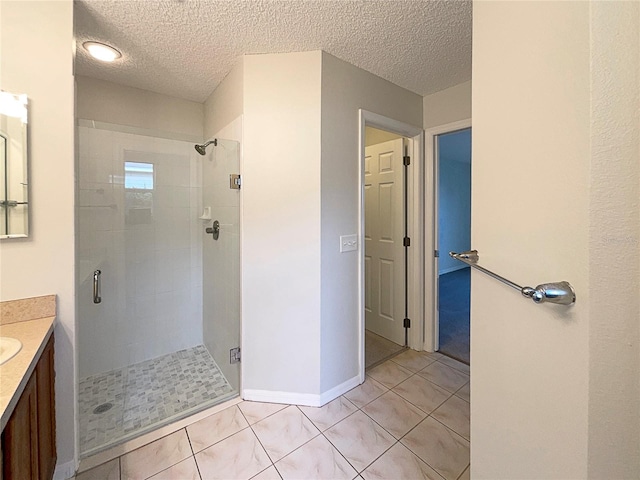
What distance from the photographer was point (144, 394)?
6.57 feet

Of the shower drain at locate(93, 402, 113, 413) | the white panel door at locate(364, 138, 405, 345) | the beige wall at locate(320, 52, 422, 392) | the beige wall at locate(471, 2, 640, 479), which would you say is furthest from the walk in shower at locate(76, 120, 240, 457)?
the beige wall at locate(471, 2, 640, 479)

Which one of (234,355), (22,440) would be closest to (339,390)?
(234,355)

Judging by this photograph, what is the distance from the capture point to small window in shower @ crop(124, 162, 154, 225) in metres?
2.28

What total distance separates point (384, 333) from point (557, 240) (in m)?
2.45

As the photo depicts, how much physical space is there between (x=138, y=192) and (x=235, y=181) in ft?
3.22

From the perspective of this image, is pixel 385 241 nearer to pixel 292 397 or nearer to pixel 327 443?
pixel 292 397

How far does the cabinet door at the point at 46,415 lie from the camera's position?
1.13 metres

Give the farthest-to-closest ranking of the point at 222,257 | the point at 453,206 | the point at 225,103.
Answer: the point at 453,206, the point at 222,257, the point at 225,103

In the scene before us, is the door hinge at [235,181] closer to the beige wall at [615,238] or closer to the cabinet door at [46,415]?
the cabinet door at [46,415]

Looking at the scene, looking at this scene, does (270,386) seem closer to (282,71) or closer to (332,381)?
(332,381)

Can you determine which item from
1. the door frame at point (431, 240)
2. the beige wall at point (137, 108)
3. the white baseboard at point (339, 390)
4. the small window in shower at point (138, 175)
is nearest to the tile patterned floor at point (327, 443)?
the white baseboard at point (339, 390)

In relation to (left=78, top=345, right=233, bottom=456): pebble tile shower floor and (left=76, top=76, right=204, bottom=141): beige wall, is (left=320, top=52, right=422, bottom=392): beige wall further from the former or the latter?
(left=76, top=76, right=204, bottom=141): beige wall

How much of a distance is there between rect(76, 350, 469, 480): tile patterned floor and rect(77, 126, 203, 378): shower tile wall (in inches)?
42.4

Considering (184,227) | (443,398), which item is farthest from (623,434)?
(184,227)
